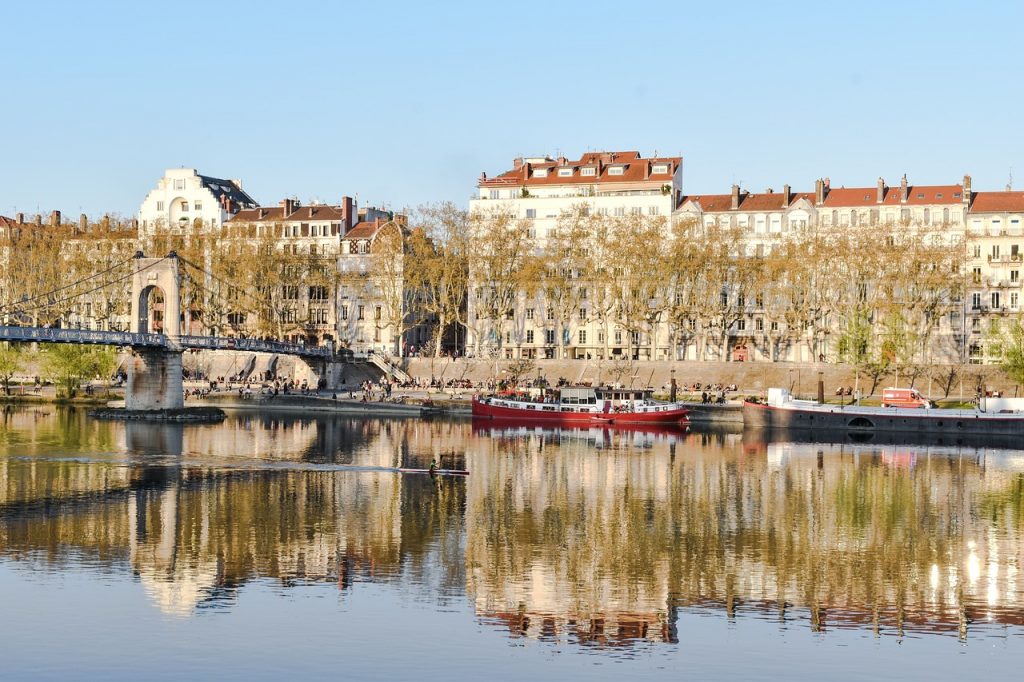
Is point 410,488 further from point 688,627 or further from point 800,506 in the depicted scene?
point 688,627

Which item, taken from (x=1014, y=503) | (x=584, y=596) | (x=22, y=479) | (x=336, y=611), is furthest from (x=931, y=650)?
(x=22, y=479)

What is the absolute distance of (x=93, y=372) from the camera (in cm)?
10788

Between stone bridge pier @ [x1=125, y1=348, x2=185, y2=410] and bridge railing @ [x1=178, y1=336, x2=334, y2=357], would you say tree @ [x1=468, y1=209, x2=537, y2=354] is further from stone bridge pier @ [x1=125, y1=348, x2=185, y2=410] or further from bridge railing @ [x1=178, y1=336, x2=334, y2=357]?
stone bridge pier @ [x1=125, y1=348, x2=185, y2=410]

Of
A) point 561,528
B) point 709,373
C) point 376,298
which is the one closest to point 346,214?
point 376,298

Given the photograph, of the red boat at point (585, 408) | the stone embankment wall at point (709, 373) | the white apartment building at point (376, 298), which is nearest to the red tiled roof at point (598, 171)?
the white apartment building at point (376, 298)

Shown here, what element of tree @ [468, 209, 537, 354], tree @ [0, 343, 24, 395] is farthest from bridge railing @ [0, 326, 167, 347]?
tree @ [468, 209, 537, 354]

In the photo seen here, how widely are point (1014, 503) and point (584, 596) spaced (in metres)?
24.9

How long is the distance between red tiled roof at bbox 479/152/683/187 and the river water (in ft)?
222

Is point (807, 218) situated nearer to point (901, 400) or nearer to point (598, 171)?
point (598, 171)

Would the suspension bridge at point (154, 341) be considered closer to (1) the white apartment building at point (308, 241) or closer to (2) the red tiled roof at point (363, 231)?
(1) the white apartment building at point (308, 241)

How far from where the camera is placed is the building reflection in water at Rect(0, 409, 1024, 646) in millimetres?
34000

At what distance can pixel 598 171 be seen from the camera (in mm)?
132125

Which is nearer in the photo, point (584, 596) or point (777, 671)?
point (777, 671)

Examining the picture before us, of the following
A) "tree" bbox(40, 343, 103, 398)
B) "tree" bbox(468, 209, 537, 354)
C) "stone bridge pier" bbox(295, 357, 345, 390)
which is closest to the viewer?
"tree" bbox(40, 343, 103, 398)
